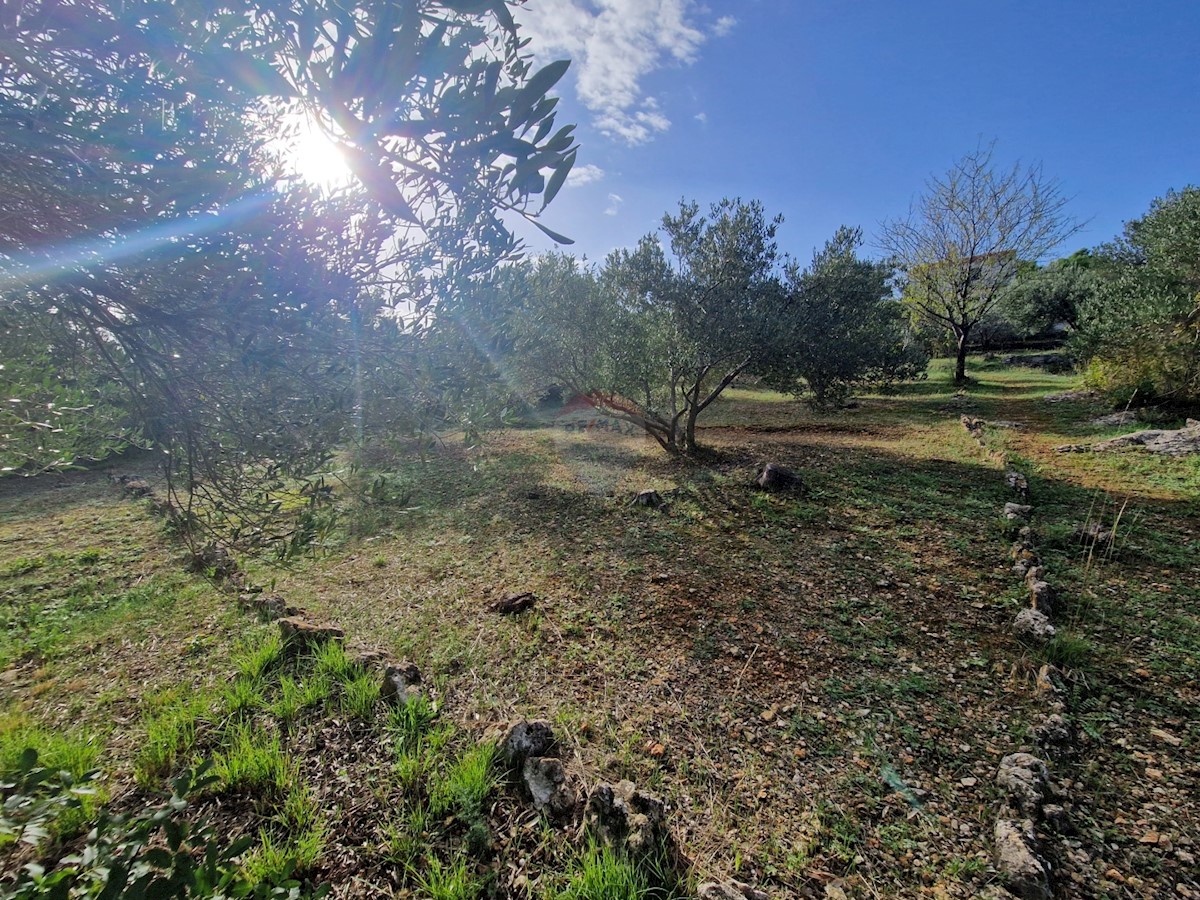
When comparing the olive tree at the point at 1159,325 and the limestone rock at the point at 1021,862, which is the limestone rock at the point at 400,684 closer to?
the limestone rock at the point at 1021,862

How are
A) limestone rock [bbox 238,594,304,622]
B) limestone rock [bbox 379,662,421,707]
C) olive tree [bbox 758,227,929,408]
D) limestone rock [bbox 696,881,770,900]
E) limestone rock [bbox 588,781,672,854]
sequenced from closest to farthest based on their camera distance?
limestone rock [bbox 696,881,770,900]
limestone rock [bbox 588,781,672,854]
limestone rock [bbox 379,662,421,707]
limestone rock [bbox 238,594,304,622]
olive tree [bbox 758,227,929,408]

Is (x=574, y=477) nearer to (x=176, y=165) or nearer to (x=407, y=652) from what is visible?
(x=407, y=652)

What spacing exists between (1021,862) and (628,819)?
1.93 metres

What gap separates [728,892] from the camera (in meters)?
2.12

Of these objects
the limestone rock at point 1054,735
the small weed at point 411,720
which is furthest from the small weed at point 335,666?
the limestone rock at point 1054,735

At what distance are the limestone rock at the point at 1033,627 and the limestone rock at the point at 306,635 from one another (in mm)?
6087

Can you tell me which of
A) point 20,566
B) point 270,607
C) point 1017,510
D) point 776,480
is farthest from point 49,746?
point 1017,510

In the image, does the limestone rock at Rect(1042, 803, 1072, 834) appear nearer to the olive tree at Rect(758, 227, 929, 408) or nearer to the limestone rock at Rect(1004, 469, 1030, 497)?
the limestone rock at Rect(1004, 469, 1030, 497)

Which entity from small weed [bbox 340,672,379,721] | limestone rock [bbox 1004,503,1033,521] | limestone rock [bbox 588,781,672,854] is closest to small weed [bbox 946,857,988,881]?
limestone rock [bbox 588,781,672,854]

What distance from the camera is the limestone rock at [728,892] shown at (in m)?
2.10

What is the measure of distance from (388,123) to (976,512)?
8288 mm

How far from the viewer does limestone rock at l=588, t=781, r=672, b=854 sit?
7.75ft

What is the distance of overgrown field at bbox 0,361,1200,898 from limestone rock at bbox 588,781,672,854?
143mm

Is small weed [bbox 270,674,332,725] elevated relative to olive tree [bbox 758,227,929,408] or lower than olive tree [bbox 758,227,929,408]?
lower
